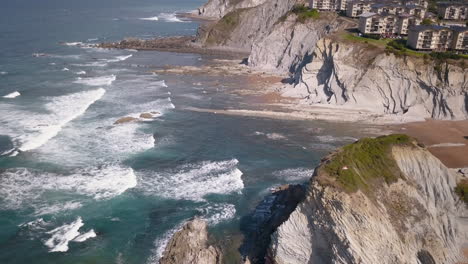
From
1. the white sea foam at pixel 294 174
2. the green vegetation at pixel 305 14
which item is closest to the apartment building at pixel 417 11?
the green vegetation at pixel 305 14

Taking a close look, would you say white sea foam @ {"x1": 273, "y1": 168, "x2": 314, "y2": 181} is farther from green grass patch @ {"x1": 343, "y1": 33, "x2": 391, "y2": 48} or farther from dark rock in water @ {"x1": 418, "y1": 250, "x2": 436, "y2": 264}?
green grass patch @ {"x1": 343, "y1": 33, "x2": 391, "y2": 48}

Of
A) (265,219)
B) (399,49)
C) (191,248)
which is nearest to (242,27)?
(399,49)

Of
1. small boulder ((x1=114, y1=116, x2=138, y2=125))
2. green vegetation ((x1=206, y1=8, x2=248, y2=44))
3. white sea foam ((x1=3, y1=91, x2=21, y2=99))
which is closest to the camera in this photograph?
small boulder ((x1=114, y1=116, x2=138, y2=125))

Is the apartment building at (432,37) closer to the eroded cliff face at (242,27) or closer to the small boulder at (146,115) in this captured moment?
the small boulder at (146,115)

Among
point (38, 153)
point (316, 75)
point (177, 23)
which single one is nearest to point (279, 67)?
point (316, 75)

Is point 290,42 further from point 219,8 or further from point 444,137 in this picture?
point 219,8

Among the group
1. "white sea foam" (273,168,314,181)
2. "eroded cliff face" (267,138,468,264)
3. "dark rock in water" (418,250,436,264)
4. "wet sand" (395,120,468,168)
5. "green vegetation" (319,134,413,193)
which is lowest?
"white sea foam" (273,168,314,181)

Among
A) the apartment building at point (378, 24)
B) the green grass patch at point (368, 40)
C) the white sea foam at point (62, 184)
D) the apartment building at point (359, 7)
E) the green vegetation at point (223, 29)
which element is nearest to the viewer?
the white sea foam at point (62, 184)

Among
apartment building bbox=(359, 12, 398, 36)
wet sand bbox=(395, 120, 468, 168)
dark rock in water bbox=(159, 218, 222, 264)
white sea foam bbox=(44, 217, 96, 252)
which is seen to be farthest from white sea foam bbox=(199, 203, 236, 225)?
apartment building bbox=(359, 12, 398, 36)
